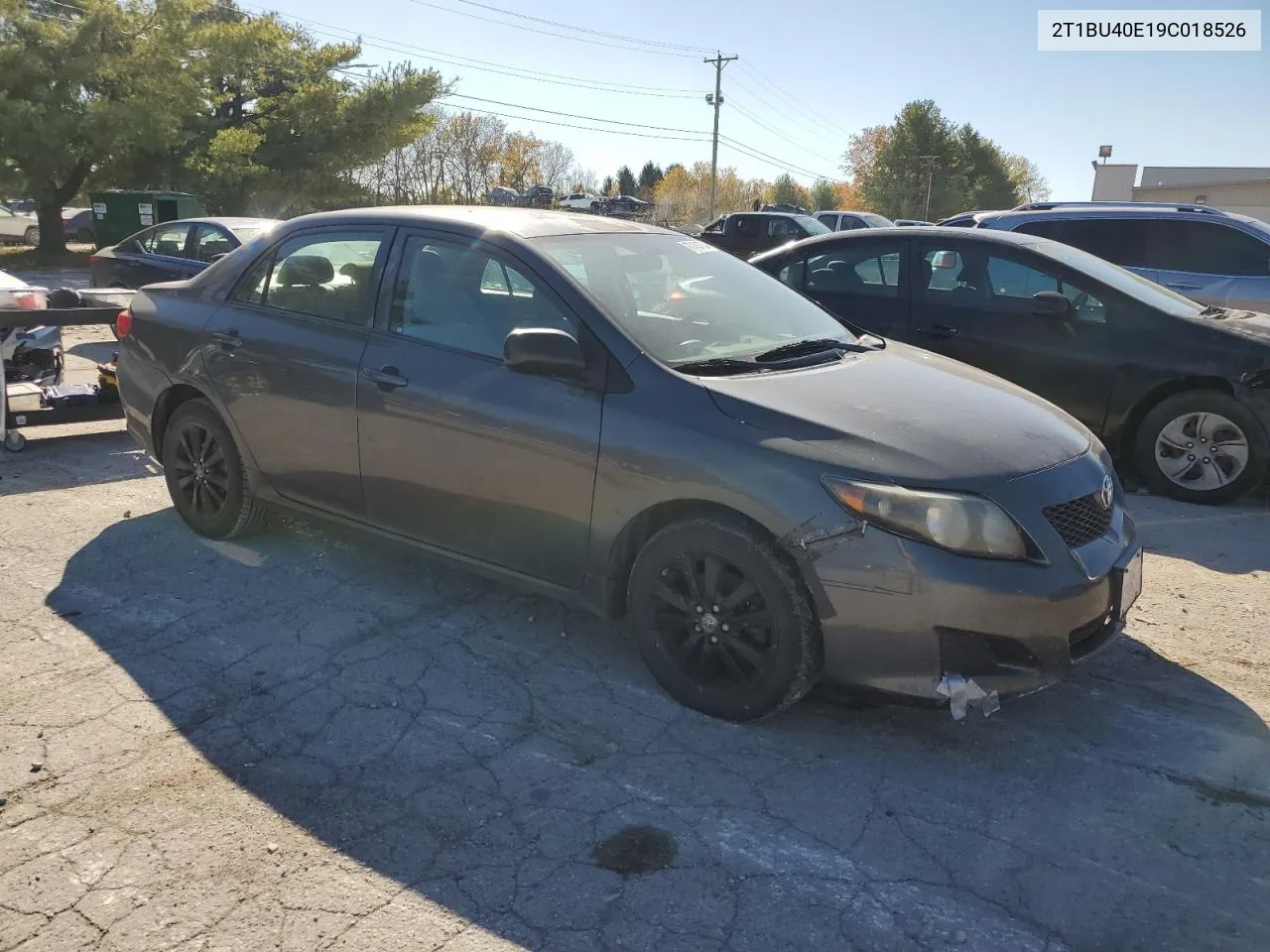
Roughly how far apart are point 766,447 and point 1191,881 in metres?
1.68

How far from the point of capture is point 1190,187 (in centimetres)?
3994

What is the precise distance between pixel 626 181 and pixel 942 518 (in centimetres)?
9092

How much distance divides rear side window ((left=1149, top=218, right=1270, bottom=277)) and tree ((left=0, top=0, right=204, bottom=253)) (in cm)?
2165

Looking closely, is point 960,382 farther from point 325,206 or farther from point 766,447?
point 325,206

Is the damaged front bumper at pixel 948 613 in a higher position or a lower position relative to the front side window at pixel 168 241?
lower

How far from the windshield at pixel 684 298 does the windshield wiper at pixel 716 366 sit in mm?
31

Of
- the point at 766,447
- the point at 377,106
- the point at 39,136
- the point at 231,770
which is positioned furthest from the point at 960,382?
the point at 377,106

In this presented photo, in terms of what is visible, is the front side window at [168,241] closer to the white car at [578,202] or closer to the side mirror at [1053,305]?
the side mirror at [1053,305]

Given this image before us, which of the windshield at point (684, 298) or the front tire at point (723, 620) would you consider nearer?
the front tire at point (723, 620)

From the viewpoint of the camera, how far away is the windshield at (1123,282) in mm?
6215

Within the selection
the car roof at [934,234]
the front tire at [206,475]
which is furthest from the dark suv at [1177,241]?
the front tire at [206,475]

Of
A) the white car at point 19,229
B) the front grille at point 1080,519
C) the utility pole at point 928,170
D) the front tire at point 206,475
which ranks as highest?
the utility pole at point 928,170

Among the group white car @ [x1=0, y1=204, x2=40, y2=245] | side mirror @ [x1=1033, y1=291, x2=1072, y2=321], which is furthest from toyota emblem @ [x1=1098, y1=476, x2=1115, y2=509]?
white car @ [x1=0, y1=204, x2=40, y2=245]

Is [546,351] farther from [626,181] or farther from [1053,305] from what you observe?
[626,181]
